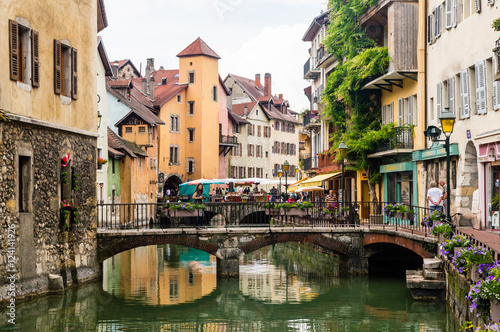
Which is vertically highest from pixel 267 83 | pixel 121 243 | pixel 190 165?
pixel 267 83

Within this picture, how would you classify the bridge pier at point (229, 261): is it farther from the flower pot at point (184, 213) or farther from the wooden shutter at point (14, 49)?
the wooden shutter at point (14, 49)

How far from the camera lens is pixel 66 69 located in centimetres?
2128

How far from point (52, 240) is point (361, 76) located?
54.7 feet

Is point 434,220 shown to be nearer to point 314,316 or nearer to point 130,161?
point 314,316

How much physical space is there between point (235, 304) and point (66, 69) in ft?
26.1

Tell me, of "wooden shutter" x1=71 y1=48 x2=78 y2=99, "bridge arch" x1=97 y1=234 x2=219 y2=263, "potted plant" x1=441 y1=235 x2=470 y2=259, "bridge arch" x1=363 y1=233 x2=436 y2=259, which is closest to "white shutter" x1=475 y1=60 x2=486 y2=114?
"bridge arch" x1=363 y1=233 x2=436 y2=259

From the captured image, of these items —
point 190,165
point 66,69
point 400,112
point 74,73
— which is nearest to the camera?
point 66,69

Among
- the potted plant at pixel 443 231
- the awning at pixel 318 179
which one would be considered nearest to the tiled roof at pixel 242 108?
the awning at pixel 318 179

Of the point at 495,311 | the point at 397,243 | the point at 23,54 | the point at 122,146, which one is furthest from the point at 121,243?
the point at 122,146

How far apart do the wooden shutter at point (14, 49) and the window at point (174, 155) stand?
4986cm

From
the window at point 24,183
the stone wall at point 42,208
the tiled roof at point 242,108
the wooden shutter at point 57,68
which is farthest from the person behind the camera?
the tiled roof at point 242,108

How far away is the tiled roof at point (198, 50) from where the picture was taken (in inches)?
2731

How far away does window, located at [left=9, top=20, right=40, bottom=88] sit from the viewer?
1775 centimetres

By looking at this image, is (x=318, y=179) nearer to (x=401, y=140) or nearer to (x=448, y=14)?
(x=401, y=140)
